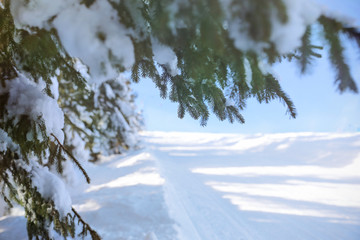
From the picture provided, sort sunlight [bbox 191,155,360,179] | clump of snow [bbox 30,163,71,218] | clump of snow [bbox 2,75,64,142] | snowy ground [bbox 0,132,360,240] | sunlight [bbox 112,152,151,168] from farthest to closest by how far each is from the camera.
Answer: sunlight [bbox 112,152,151,168] < sunlight [bbox 191,155,360,179] < snowy ground [bbox 0,132,360,240] < clump of snow [bbox 30,163,71,218] < clump of snow [bbox 2,75,64,142]

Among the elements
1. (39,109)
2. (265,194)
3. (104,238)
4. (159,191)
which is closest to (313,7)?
(39,109)

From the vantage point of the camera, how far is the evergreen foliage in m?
0.84

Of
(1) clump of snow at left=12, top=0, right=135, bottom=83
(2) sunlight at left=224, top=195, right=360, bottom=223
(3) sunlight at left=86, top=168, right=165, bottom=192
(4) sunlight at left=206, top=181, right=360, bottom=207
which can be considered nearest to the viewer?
(1) clump of snow at left=12, top=0, right=135, bottom=83

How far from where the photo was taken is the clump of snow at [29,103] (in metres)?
1.61

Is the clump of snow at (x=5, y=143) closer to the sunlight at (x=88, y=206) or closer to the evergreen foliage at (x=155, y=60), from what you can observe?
the evergreen foliage at (x=155, y=60)

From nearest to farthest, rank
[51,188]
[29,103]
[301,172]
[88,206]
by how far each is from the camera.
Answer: [29,103], [51,188], [88,206], [301,172]

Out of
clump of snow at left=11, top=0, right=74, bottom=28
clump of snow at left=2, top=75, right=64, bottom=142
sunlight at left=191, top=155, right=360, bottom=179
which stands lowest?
sunlight at left=191, top=155, right=360, bottom=179

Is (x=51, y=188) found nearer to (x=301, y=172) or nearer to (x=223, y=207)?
(x=223, y=207)

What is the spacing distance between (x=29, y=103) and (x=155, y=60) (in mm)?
1017

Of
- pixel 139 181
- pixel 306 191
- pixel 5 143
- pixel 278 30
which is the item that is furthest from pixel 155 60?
pixel 306 191

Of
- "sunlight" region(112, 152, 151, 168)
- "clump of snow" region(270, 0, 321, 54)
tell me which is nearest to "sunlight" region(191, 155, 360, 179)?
"sunlight" region(112, 152, 151, 168)

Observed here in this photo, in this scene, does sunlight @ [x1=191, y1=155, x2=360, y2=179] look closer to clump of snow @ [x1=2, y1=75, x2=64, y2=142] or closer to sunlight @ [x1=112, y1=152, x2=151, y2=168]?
sunlight @ [x1=112, y1=152, x2=151, y2=168]

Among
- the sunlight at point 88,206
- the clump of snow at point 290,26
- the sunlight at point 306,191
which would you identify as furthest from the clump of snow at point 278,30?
the sunlight at point 306,191

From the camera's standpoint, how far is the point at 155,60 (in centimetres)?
178
